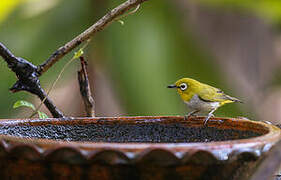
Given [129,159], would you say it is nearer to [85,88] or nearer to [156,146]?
[156,146]

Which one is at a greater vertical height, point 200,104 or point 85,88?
point 85,88

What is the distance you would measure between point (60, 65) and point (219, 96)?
0.93m

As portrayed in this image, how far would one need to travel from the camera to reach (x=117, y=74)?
6.65 feet

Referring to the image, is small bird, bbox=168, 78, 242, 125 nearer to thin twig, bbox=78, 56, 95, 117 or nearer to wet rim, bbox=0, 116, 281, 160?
thin twig, bbox=78, 56, 95, 117

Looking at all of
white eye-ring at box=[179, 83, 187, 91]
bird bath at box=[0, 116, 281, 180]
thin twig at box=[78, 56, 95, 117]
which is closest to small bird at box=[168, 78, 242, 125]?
white eye-ring at box=[179, 83, 187, 91]

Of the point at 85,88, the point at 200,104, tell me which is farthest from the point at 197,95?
the point at 85,88

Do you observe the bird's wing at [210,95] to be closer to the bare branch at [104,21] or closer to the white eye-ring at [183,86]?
the white eye-ring at [183,86]

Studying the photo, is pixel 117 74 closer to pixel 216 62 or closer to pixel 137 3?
pixel 216 62

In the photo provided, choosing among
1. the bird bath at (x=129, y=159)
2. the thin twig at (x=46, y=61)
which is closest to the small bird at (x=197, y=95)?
the thin twig at (x=46, y=61)

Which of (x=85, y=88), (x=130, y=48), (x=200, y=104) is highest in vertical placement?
(x=130, y=48)

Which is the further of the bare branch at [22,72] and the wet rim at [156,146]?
the bare branch at [22,72]

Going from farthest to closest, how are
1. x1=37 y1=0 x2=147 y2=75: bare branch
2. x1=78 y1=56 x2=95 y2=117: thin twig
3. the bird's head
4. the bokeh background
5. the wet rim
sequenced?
the bokeh background
the bird's head
x1=78 y1=56 x2=95 y2=117: thin twig
x1=37 y1=0 x2=147 y2=75: bare branch
the wet rim

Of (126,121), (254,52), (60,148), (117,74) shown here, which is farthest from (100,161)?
(254,52)

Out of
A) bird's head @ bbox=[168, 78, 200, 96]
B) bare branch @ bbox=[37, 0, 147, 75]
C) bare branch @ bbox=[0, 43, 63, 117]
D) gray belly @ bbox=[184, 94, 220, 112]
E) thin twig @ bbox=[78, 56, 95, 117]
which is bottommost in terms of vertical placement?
gray belly @ bbox=[184, 94, 220, 112]
